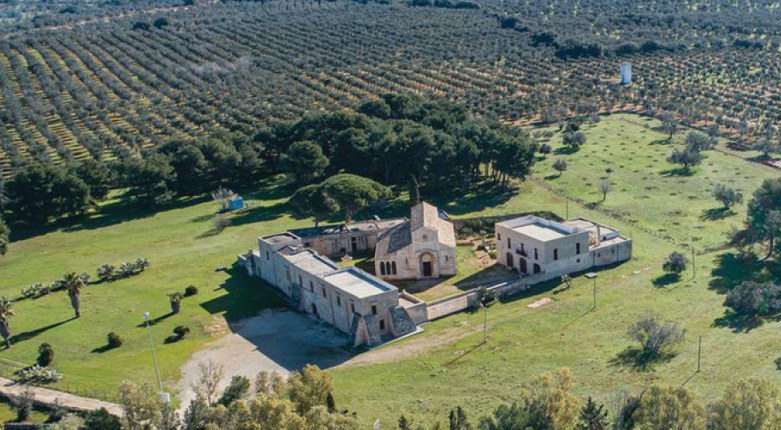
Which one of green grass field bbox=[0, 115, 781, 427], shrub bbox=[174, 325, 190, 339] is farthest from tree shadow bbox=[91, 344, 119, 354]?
shrub bbox=[174, 325, 190, 339]

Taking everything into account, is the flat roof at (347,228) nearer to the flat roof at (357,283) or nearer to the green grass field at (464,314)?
the green grass field at (464,314)

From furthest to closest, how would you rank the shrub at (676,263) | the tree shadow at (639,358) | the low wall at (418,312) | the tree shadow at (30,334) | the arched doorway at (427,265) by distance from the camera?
the arched doorway at (427,265) → the shrub at (676,263) → the low wall at (418,312) → the tree shadow at (30,334) → the tree shadow at (639,358)

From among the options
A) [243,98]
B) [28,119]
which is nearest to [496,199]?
[243,98]

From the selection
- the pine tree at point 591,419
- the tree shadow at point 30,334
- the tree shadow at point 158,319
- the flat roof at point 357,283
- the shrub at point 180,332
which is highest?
the pine tree at point 591,419

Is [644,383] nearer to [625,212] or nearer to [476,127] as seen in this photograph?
[625,212]

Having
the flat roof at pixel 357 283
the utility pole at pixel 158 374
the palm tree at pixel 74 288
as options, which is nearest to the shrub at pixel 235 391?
the utility pole at pixel 158 374

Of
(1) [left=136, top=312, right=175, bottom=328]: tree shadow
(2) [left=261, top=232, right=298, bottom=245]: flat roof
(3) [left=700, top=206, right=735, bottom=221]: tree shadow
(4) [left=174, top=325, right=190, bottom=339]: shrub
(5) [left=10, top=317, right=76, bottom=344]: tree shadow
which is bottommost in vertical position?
(3) [left=700, top=206, right=735, bottom=221]: tree shadow

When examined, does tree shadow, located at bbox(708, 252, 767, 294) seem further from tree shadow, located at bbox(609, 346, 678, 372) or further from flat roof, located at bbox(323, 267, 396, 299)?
flat roof, located at bbox(323, 267, 396, 299)
